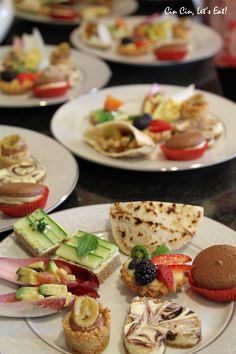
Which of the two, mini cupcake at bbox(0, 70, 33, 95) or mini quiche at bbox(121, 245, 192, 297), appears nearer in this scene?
mini quiche at bbox(121, 245, 192, 297)

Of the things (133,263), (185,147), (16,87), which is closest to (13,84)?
(16,87)

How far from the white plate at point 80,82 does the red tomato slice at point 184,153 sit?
603mm

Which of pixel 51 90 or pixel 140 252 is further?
pixel 51 90

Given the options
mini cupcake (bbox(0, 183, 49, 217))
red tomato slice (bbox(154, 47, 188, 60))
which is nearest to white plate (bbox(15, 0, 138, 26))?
red tomato slice (bbox(154, 47, 188, 60))

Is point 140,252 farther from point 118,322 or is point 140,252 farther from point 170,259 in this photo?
point 118,322

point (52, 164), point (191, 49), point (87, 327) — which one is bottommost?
point (191, 49)

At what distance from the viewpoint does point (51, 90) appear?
7.74ft

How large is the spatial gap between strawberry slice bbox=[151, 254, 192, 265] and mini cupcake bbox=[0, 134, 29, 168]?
2.19ft

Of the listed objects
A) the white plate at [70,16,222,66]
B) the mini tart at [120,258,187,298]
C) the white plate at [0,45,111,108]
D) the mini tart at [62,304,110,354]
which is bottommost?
the white plate at [70,16,222,66]

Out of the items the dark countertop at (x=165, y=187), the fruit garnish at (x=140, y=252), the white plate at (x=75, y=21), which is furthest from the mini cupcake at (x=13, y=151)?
the white plate at (x=75, y=21)

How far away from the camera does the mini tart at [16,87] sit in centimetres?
241

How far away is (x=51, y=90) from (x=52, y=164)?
22.5 inches

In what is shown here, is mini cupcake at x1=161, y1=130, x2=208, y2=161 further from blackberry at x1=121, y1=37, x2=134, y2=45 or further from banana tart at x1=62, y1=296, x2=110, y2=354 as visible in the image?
blackberry at x1=121, y1=37, x2=134, y2=45

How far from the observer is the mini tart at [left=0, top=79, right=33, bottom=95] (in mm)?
2410
